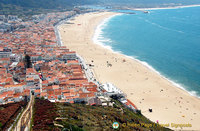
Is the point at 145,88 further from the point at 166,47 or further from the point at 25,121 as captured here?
the point at 166,47

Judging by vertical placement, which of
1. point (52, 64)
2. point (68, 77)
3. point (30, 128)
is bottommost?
point (30, 128)

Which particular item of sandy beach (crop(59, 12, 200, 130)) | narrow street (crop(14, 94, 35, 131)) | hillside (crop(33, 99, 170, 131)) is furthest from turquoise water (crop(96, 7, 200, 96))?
narrow street (crop(14, 94, 35, 131))

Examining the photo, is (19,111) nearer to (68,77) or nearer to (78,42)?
(68,77)

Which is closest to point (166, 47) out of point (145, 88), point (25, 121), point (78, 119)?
point (145, 88)

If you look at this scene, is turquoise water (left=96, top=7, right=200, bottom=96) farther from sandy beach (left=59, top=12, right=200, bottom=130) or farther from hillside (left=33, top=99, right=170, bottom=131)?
hillside (left=33, top=99, right=170, bottom=131)

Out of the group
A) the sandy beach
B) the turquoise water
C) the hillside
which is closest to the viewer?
the hillside

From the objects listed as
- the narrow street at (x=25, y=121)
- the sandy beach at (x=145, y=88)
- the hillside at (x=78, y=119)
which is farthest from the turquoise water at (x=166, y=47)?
the narrow street at (x=25, y=121)

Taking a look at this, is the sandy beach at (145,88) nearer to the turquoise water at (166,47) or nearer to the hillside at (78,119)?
the turquoise water at (166,47)

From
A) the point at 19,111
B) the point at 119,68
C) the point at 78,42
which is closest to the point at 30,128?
the point at 19,111
